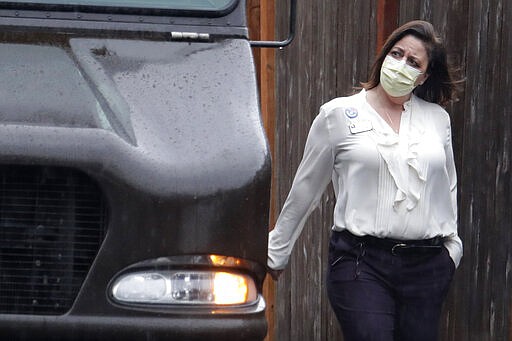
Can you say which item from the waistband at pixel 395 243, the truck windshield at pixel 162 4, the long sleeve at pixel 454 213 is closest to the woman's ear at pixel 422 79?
the long sleeve at pixel 454 213

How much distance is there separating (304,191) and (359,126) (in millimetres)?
376

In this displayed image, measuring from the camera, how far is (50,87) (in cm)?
487

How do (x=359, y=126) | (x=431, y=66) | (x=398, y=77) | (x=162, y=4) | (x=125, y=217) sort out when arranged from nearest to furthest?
(x=125, y=217) < (x=162, y=4) < (x=359, y=126) < (x=398, y=77) < (x=431, y=66)

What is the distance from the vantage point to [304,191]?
20.6ft

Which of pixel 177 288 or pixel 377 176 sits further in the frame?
pixel 377 176

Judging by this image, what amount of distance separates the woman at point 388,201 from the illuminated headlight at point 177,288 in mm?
1417

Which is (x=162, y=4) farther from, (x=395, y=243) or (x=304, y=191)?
(x=395, y=243)

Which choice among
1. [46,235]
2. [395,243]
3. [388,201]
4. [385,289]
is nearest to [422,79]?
[388,201]

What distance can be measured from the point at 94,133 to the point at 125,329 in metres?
0.62

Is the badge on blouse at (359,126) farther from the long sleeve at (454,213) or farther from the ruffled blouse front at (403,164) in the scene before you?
the long sleeve at (454,213)

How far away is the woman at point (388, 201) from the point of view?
19.8 feet

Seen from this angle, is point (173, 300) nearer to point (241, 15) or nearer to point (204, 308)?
point (204, 308)

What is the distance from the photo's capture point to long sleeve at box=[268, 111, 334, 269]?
624cm

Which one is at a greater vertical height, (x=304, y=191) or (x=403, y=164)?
(x=403, y=164)
